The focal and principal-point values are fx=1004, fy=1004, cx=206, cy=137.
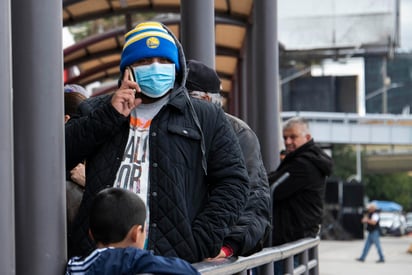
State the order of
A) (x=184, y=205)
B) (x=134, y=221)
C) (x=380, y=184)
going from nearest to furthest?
(x=134, y=221)
(x=184, y=205)
(x=380, y=184)

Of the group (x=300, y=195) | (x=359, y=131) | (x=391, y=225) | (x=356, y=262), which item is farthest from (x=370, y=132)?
(x=300, y=195)

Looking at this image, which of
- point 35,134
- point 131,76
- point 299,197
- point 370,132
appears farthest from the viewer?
point 370,132

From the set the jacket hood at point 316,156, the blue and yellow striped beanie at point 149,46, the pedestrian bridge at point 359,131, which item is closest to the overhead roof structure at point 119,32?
A: the jacket hood at point 316,156

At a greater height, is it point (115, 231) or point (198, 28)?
point (198, 28)

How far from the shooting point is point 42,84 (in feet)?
11.2

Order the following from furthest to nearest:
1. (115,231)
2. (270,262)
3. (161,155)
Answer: (270,262), (161,155), (115,231)

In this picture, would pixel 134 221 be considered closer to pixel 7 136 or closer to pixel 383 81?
pixel 7 136

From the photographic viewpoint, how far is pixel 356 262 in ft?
88.9

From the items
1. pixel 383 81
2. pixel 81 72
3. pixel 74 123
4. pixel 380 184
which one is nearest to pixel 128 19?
pixel 81 72

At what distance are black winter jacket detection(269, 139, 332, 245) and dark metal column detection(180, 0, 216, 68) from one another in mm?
936

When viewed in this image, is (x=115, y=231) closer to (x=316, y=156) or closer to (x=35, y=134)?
(x=35, y=134)

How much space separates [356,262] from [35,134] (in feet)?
80.0

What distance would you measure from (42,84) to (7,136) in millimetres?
375

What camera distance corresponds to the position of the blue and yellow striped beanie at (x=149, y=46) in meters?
3.84
